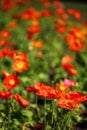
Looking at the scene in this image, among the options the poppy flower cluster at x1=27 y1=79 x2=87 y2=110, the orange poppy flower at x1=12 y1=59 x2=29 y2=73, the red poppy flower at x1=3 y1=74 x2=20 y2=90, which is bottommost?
the orange poppy flower at x1=12 y1=59 x2=29 y2=73

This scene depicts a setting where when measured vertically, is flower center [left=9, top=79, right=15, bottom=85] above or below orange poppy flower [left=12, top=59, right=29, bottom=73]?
above

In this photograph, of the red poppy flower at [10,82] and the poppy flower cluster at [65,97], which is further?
the red poppy flower at [10,82]

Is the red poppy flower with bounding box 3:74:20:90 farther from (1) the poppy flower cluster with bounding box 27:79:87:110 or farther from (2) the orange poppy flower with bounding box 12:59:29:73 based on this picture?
(2) the orange poppy flower with bounding box 12:59:29:73

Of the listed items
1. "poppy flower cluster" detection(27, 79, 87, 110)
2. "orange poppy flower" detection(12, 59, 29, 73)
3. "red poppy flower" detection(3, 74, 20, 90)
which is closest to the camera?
"poppy flower cluster" detection(27, 79, 87, 110)

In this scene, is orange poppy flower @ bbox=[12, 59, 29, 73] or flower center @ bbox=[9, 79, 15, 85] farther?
A: orange poppy flower @ bbox=[12, 59, 29, 73]

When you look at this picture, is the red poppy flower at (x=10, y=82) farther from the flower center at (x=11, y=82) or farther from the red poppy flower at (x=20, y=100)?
the red poppy flower at (x=20, y=100)

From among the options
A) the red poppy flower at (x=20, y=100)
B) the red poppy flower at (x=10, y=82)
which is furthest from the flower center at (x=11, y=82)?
the red poppy flower at (x=20, y=100)

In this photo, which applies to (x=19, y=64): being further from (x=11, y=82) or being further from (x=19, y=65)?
(x=11, y=82)

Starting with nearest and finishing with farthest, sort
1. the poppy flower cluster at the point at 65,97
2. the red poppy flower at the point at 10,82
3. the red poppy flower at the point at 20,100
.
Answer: the poppy flower cluster at the point at 65,97 → the red poppy flower at the point at 20,100 → the red poppy flower at the point at 10,82

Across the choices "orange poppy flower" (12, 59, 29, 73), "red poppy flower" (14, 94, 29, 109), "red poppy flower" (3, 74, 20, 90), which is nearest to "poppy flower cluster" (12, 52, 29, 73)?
"orange poppy flower" (12, 59, 29, 73)

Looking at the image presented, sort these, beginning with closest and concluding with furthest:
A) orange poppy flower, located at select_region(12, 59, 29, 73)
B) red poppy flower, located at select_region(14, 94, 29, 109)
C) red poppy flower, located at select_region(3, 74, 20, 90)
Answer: red poppy flower, located at select_region(14, 94, 29, 109)
red poppy flower, located at select_region(3, 74, 20, 90)
orange poppy flower, located at select_region(12, 59, 29, 73)

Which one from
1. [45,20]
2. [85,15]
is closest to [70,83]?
[45,20]

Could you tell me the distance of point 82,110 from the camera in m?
4.99

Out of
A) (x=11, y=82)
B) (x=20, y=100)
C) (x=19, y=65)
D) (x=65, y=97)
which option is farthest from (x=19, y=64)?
(x=65, y=97)
